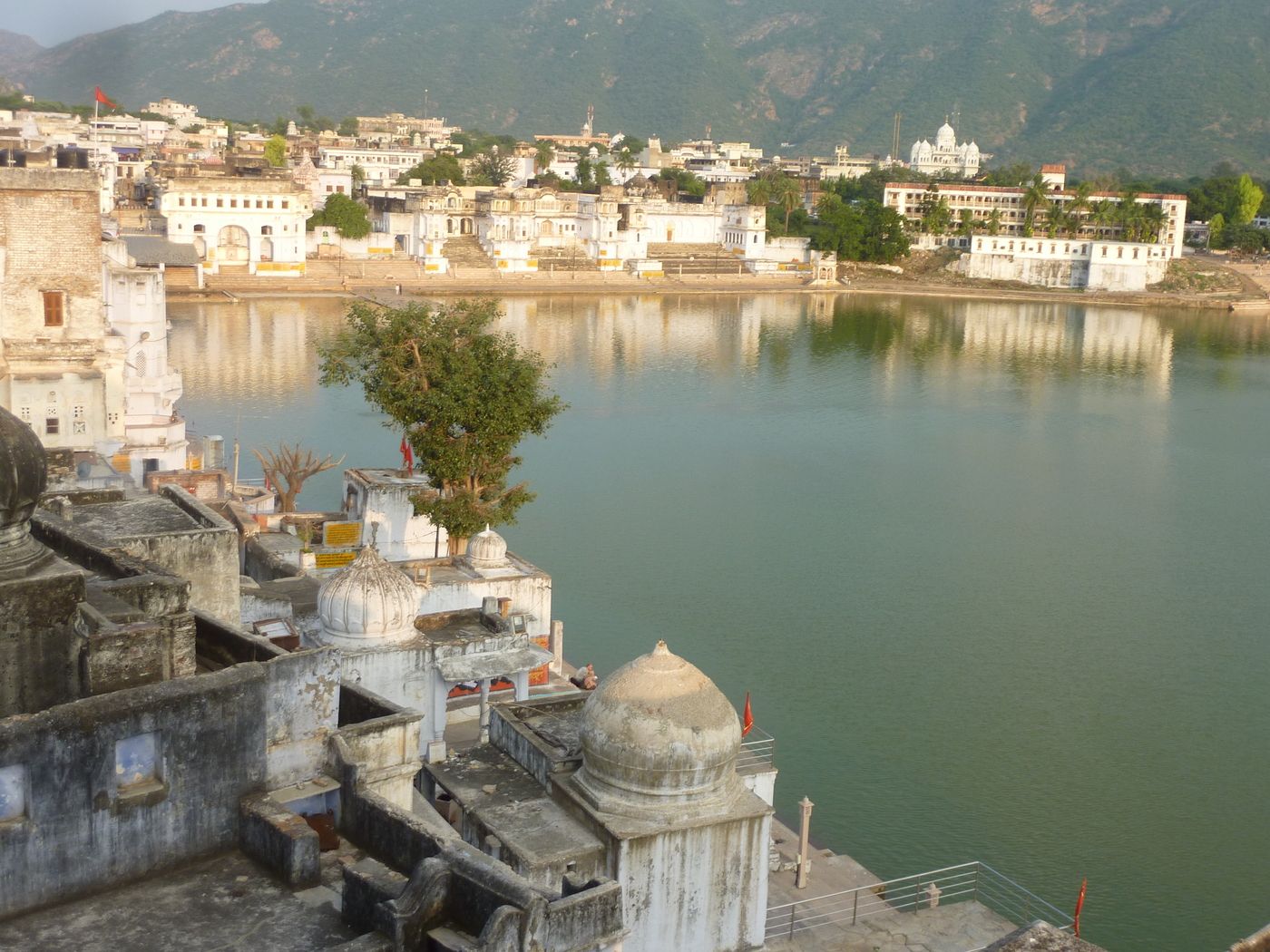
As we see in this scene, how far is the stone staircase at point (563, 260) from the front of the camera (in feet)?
187

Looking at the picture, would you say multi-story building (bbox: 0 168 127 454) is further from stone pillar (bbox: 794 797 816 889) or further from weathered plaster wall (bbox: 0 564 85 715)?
weathered plaster wall (bbox: 0 564 85 715)

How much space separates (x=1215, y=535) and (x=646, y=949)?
16.3 metres

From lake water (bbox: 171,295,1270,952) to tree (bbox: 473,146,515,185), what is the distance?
36662 mm

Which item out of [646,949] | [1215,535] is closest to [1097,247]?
[1215,535]

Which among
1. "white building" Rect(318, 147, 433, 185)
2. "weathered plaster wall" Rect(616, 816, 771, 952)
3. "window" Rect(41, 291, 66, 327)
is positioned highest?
"white building" Rect(318, 147, 433, 185)

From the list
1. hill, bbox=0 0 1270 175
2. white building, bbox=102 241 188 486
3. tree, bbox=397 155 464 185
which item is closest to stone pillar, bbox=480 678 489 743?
white building, bbox=102 241 188 486

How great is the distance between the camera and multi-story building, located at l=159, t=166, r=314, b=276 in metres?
48.4

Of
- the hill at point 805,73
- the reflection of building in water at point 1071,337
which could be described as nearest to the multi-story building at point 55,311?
the reflection of building in water at point 1071,337

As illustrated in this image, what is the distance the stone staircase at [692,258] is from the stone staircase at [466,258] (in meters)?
8.55

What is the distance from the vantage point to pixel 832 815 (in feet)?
37.5

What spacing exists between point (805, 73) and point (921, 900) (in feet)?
632

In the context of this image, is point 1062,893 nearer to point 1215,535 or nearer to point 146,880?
point 146,880

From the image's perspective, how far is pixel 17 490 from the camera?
215 inches

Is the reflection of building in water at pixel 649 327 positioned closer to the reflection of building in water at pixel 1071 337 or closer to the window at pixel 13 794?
the reflection of building in water at pixel 1071 337
